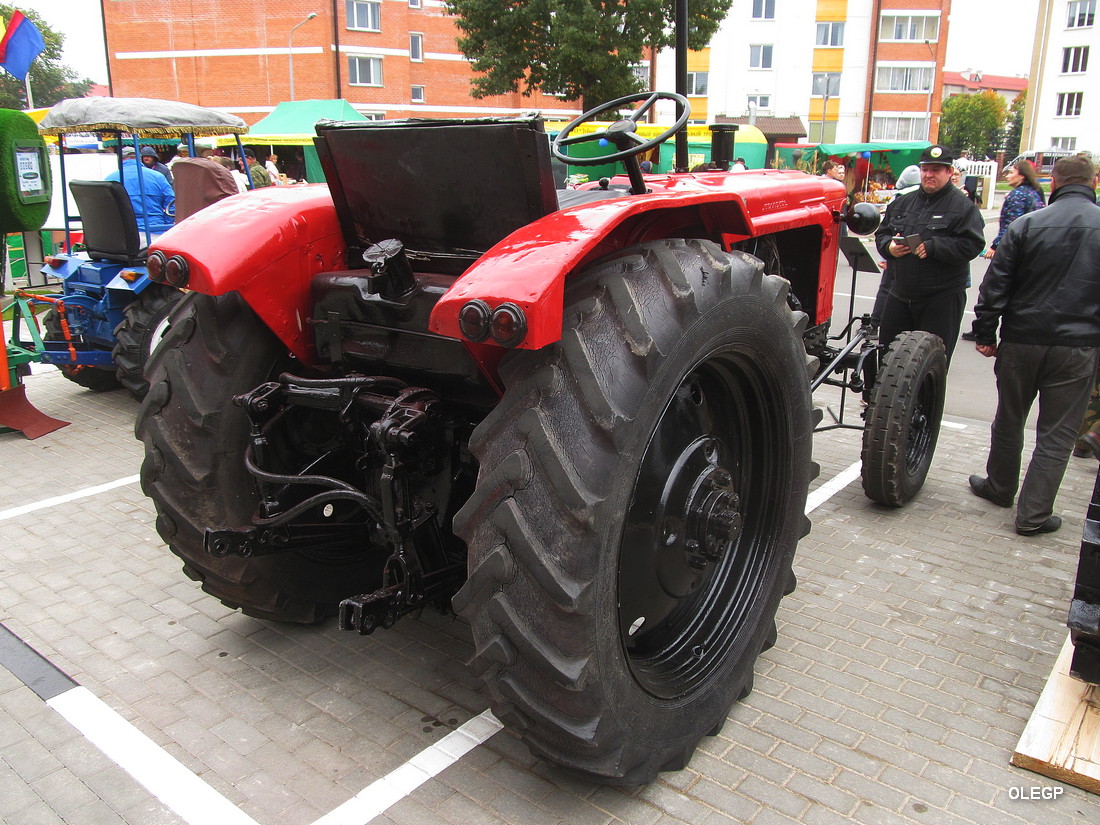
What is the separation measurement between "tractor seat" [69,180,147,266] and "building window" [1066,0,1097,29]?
5944 centimetres

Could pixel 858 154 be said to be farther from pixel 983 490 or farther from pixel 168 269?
pixel 168 269

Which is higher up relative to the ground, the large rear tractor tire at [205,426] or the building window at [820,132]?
the building window at [820,132]

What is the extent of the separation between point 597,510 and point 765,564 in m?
1.30

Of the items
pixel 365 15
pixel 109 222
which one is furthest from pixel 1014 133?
pixel 109 222

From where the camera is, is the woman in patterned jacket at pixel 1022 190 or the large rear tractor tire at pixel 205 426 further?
the woman in patterned jacket at pixel 1022 190

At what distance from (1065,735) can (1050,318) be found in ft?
7.77

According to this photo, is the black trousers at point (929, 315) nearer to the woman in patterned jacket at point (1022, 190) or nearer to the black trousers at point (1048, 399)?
the black trousers at point (1048, 399)

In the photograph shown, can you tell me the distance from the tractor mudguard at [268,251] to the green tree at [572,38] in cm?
2466

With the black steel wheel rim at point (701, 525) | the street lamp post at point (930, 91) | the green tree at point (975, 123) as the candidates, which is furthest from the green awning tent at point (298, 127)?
the green tree at point (975, 123)

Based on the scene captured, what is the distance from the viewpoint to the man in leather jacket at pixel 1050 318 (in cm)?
425

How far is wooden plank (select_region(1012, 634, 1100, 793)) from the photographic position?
8.45 ft

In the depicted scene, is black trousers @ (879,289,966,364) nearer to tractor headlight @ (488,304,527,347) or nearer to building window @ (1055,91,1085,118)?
tractor headlight @ (488,304,527,347)

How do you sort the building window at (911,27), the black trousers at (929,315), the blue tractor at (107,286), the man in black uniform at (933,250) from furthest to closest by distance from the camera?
1. the building window at (911,27)
2. the blue tractor at (107,286)
3. the black trousers at (929,315)
4. the man in black uniform at (933,250)

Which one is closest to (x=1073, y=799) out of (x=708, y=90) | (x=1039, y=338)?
(x=1039, y=338)
